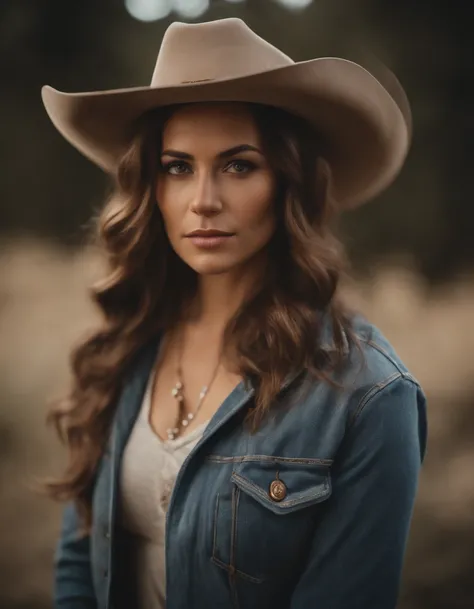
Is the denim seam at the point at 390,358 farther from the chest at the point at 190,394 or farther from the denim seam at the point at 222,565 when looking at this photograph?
the denim seam at the point at 222,565

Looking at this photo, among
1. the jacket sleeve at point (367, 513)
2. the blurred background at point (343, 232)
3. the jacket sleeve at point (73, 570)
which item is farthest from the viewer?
the blurred background at point (343, 232)

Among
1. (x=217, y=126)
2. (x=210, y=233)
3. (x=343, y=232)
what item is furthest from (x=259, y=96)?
(x=343, y=232)

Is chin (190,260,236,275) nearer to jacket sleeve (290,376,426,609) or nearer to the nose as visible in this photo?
the nose

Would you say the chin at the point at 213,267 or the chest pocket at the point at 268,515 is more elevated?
the chin at the point at 213,267

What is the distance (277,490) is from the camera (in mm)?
794

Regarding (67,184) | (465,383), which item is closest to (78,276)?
(67,184)

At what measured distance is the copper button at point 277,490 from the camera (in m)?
0.79

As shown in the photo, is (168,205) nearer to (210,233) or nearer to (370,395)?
(210,233)

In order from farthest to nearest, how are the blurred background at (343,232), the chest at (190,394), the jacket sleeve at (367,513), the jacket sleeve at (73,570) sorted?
the blurred background at (343,232), the jacket sleeve at (73,570), the chest at (190,394), the jacket sleeve at (367,513)

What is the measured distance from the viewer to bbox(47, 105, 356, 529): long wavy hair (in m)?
0.85

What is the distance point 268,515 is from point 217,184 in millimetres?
400

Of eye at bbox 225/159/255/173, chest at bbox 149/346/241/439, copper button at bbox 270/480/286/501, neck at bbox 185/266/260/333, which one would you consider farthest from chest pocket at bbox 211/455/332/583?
eye at bbox 225/159/255/173

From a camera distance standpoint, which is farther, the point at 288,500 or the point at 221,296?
the point at 221,296

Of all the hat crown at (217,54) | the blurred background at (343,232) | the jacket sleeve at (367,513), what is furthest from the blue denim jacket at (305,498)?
the blurred background at (343,232)
